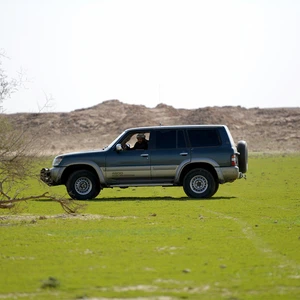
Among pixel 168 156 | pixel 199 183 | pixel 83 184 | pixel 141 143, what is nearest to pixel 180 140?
pixel 168 156

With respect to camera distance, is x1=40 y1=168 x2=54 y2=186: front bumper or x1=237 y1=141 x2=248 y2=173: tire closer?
x1=40 y1=168 x2=54 y2=186: front bumper

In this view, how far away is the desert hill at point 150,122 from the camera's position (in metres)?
125

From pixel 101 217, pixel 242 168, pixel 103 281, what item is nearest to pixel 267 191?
pixel 242 168

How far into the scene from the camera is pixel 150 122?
13462 cm

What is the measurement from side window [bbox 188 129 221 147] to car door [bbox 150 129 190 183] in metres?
0.24

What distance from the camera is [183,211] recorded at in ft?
65.4

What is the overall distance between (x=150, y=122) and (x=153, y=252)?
122130 mm

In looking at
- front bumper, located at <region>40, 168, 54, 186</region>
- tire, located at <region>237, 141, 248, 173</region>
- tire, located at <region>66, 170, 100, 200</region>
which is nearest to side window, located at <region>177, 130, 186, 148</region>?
tire, located at <region>237, 141, 248, 173</region>

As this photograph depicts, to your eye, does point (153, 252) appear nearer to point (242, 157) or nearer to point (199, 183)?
point (199, 183)

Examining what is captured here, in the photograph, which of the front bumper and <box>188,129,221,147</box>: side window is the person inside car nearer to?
<box>188,129,221,147</box>: side window

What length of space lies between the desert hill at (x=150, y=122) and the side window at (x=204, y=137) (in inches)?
3706

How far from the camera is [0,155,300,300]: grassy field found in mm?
9547

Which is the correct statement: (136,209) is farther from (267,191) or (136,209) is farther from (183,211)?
(267,191)

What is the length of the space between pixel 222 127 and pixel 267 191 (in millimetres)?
4879
